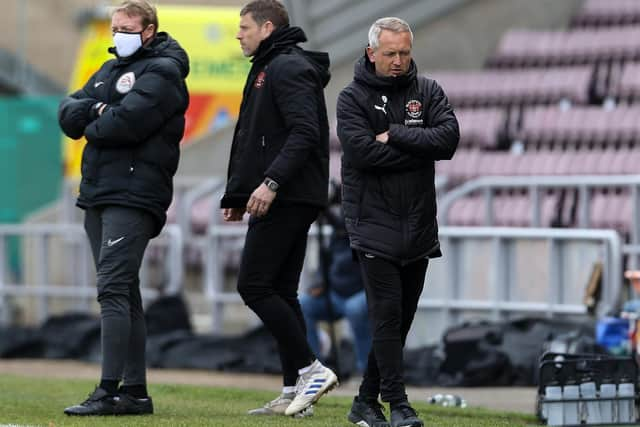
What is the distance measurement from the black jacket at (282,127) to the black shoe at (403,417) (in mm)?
1150

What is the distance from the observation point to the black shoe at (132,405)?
26.2 feet

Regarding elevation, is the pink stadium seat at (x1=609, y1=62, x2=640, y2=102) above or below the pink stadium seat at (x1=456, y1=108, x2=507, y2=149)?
above

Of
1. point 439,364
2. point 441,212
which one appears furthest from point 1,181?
point 439,364

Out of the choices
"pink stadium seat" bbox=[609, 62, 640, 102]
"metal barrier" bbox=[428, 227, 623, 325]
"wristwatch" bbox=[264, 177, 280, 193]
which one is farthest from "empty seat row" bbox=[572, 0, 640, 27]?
"wristwatch" bbox=[264, 177, 280, 193]

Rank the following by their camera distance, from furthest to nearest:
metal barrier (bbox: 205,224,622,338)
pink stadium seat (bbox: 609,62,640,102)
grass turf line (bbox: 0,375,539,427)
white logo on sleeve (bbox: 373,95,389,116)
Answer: pink stadium seat (bbox: 609,62,640,102), metal barrier (bbox: 205,224,622,338), grass turf line (bbox: 0,375,539,427), white logo on sleeve (bbox: 373,95,389,116)

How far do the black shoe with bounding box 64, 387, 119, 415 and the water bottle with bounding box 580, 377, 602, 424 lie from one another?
2.18m

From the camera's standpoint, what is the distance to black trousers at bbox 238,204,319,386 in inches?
310

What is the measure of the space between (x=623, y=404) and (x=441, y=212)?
4.94 metres

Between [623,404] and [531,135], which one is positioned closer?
[623,404]

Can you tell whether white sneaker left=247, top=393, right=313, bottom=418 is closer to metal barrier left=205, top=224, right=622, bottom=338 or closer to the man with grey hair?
the man with grey hair

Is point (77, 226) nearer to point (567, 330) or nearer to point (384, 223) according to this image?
point (567, 330)

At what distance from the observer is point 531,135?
16078mm

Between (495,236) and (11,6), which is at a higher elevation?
(11,6)

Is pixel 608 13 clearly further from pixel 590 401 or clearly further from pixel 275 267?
pixel 275 267
